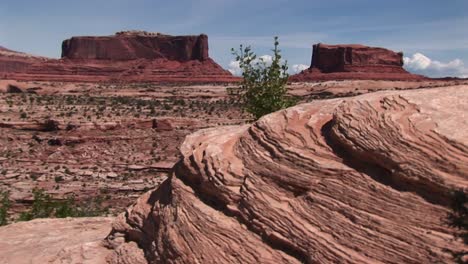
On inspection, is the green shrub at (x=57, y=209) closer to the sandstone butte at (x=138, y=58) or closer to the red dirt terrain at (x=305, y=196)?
the red dirt terrain at (x=305, y=196)

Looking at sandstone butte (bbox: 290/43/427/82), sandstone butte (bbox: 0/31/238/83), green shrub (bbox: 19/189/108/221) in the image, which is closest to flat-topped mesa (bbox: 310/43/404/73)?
sandstone butte (bbox: 290/43/427/82)

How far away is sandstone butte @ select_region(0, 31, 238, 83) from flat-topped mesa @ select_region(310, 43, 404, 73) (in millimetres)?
18370

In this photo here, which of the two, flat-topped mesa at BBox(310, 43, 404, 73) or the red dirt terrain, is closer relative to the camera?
the red dirt terrain

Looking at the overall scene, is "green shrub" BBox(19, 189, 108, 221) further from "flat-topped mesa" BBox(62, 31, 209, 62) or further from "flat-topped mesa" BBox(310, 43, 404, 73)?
"flat-topped mesa" BBox(62, 31, 209, 62)

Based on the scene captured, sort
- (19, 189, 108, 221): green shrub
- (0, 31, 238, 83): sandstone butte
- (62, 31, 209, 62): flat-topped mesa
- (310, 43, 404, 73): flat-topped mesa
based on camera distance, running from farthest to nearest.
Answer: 1. (62, 31, 209, 62): flat-topped mesa
2. (0, 31, 238, 83): sandstone butte
3. (310, 43, 404, 73): flat-topped mesa
4. (19, 189, 108, 221): green shrub

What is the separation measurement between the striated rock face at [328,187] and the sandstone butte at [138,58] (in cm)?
10260

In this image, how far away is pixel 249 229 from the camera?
296 inches

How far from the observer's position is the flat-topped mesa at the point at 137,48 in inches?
4712

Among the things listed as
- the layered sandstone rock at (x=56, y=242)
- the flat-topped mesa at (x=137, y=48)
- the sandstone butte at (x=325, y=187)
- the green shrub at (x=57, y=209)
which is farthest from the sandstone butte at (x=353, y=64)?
the sandstone butte at (x=325, y=187)

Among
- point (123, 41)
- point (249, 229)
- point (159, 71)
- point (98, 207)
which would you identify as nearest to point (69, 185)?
point (98, 207)

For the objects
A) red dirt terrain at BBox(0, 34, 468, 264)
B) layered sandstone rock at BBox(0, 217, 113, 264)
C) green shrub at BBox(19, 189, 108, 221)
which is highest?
red dirt terrain at BBox(0, 34, 468, 264)

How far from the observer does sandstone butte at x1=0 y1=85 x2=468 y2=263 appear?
20.3 feet

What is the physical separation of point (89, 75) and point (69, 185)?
93.4m

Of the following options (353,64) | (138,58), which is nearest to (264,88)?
(353,64)
